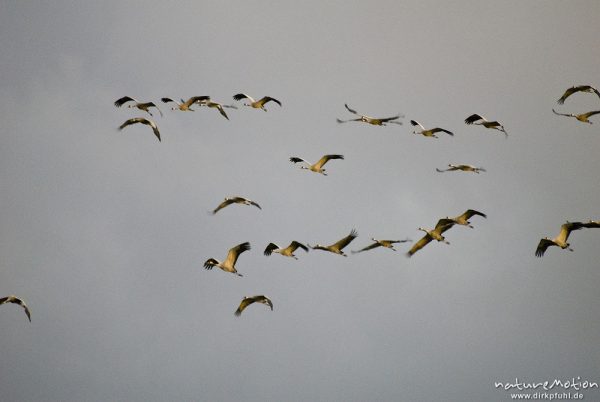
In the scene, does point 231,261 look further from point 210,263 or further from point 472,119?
point 472,119

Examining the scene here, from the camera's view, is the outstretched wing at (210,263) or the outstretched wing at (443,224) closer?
the outstretched wing at (210,263)

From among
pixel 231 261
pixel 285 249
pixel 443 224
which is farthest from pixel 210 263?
pixel 443 224

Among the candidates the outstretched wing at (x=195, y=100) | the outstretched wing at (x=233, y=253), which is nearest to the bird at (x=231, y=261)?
the outstretched wing at (x=233, y=253)

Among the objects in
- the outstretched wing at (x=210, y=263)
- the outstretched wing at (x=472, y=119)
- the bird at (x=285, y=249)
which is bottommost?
the outstretched wing at (x=210, y=263)

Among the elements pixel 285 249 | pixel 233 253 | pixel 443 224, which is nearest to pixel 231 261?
pixel 233 253

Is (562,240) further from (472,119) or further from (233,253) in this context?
(233,253)

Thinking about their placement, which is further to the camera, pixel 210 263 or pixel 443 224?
pixel 443 224

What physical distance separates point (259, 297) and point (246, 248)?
3.24 meters

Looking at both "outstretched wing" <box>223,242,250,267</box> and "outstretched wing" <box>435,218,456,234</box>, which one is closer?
"outstretched wing" <box>223,242,250,267</box>

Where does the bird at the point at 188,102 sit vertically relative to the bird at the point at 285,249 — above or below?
above

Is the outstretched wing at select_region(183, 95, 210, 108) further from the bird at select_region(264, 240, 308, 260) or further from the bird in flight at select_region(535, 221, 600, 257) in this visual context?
the bird in flight at select_region(535, 221, 600, 257)

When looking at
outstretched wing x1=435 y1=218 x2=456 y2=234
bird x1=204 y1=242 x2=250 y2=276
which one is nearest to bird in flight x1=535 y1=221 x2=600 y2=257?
outstretched wing x1=435 y1=218 x2=456 y2=234

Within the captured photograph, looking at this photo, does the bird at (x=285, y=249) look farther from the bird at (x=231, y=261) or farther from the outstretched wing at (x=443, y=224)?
the outstretched wing at (x=443, y=224)

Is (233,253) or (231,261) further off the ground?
(233,253)
